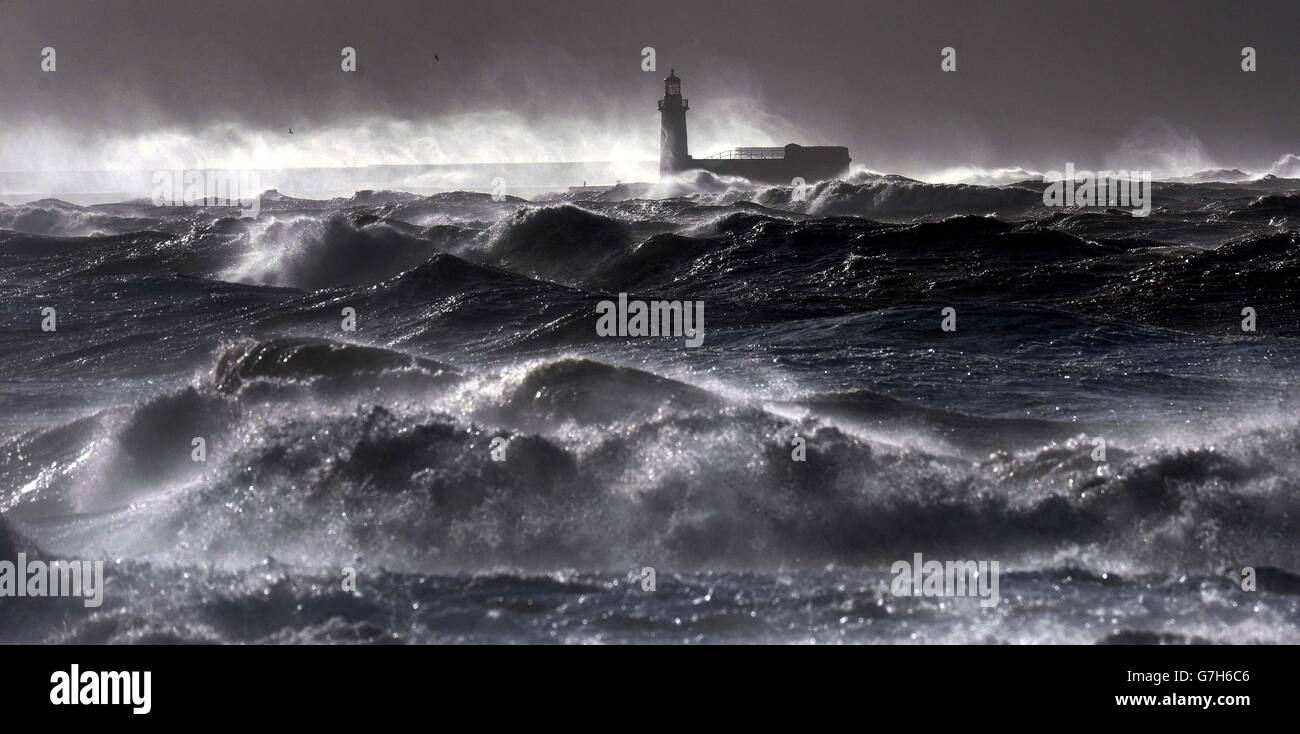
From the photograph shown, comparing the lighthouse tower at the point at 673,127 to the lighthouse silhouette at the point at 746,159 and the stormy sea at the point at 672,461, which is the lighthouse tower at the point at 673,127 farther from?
the stormy sea at the point at 672,461

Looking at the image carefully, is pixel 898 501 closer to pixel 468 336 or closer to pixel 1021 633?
pixel 1021 633

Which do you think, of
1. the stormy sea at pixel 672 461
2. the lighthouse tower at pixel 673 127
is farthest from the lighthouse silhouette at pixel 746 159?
the stormy sea at pixel 672 461

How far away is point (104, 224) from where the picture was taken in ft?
119

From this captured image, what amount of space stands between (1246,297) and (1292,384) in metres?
6.71

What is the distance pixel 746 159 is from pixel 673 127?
4966 mm

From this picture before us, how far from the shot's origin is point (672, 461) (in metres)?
8.66

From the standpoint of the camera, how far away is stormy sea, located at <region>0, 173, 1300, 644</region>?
6.39 metres

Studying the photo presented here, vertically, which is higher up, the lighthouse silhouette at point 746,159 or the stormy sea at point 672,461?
the lighthouse silhouette at point 746,159

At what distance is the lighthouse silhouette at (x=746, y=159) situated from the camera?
63594 millimetres

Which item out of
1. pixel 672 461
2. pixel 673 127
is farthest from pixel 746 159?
pixel 672 461

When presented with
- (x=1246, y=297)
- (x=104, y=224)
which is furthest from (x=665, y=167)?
(x=1246, y=297)

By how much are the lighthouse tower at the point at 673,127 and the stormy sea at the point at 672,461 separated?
4342 cm

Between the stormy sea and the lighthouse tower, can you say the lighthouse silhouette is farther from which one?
the stormy sea
